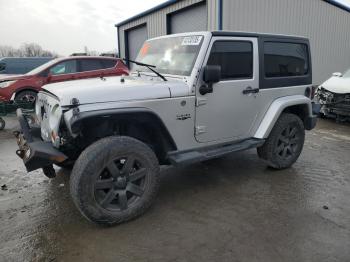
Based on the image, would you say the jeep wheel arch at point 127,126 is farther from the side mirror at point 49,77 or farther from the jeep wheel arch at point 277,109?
the side mirror at point 49,77

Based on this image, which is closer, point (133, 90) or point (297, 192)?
point (133, 90)

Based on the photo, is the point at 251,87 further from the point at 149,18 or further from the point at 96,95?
the point at 149,18

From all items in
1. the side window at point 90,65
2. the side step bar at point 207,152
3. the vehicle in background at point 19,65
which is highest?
the vehicle in background at point 19,65

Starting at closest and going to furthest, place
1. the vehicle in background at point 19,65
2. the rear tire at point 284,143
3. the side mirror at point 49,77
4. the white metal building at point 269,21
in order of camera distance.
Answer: the rear tire at point 284,143, the side mirror at point 49,77, the white metal building at point 269,21, the vehicle in background at point 19,65

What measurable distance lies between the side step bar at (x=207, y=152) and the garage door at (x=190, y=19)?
8261 mm

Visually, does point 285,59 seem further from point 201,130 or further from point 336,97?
point 336,97

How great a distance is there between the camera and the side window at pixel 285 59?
14.7 ft

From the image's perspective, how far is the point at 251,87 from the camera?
4234 millimetres

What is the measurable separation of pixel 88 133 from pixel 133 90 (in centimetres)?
69

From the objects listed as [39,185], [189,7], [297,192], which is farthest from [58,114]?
[189,7]

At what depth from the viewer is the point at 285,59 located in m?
4.72

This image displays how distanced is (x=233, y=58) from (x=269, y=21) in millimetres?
8630

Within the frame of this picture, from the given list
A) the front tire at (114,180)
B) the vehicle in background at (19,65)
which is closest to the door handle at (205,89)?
the front tire at (114,180)

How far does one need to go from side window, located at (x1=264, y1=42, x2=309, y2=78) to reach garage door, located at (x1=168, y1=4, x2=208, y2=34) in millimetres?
7143
